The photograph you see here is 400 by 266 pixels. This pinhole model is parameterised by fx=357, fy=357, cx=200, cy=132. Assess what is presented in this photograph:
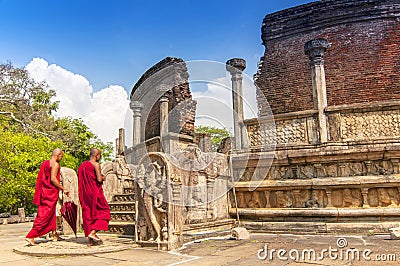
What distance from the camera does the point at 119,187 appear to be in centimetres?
971

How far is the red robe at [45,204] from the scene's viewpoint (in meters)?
5.81

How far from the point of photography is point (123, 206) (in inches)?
330

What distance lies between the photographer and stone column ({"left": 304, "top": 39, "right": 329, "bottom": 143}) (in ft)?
25.8

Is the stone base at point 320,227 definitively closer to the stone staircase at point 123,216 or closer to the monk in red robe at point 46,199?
the stone staircase at point 123,216

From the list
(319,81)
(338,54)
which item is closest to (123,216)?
(319,81)

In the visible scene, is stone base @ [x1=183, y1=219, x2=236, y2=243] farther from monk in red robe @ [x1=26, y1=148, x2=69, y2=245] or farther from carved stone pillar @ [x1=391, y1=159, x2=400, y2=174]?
carved stone pillar @ [x1=391, y1=159, x2=400, y2=174]

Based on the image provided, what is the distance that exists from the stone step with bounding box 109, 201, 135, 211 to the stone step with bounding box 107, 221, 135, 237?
0.52 m

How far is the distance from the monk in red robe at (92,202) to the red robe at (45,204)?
70 cm

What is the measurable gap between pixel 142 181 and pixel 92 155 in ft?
3.05

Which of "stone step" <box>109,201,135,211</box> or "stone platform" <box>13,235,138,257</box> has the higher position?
"stone step" <box>109,201,135,211</box>

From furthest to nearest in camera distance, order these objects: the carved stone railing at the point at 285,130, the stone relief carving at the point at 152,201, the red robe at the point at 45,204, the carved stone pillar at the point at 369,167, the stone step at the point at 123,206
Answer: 1. the stone step at the point at 123,206
2. the carved stone railing at the point at 285,130
3. the carved stone pillar at the point at 369,167
4. the red robe at the point at 45,204
5. the stone relief carving at the point at 152,201

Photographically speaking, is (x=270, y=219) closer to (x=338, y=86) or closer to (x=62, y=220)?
(x=62, y=220)

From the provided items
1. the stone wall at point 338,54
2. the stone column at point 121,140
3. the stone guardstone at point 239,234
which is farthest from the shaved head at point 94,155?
the stone wall at point 338,54

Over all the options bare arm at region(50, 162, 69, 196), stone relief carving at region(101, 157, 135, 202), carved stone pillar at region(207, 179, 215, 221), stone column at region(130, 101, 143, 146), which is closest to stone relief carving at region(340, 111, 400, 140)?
carved stone pillar at region(207, 179, 215, 221)
